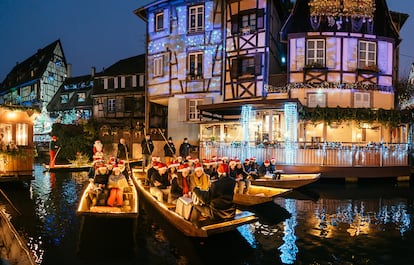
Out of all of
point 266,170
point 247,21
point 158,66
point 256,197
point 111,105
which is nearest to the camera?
point 256,197

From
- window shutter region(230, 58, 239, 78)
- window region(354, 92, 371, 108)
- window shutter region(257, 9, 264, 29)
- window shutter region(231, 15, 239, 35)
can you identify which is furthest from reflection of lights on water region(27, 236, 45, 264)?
window region(354, 92, 371, 108)

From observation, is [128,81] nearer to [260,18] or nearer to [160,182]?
[260,18]

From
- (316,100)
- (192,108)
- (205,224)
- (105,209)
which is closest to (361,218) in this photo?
(205,224)

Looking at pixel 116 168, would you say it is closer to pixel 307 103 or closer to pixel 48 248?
pixel 48 248

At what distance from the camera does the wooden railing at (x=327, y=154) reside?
65.8ft

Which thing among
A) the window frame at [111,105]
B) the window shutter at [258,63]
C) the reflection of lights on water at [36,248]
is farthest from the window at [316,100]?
→ the window frame at [111,105]

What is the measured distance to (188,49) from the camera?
29.5m

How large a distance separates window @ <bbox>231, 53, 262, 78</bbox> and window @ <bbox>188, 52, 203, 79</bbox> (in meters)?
2.76

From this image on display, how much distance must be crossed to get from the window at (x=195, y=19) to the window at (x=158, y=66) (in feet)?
11.4

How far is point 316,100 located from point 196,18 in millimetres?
11194

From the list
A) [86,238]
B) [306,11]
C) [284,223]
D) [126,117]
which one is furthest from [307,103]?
[126,117]

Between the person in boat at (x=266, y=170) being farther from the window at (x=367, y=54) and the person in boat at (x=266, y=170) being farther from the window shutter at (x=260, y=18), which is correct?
the window shutter at (x=260, y=18)

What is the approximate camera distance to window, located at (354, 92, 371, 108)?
83.3 feet

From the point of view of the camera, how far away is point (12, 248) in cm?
757
